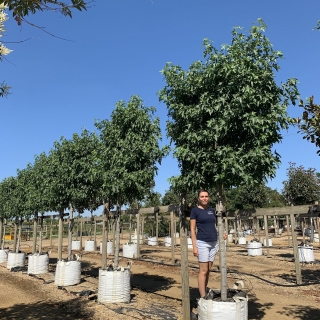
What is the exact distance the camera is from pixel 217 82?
492cm

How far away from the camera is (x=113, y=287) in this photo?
21.9 ft

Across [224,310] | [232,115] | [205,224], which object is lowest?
[224,310]

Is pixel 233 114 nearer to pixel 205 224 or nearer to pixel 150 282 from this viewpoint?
pixel 205 224

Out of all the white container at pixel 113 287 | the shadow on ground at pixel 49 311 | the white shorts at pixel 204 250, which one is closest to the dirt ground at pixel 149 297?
the shadow on ground at pixel 49 311

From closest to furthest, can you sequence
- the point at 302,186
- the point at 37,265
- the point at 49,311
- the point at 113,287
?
the point at 49,311
the point at 113,287
the point at 37,265
the point at 302,186

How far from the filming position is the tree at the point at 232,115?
4.58 metres

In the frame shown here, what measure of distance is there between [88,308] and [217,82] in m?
5.05

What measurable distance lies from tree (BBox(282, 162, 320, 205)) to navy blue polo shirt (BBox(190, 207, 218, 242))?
52.2 ft

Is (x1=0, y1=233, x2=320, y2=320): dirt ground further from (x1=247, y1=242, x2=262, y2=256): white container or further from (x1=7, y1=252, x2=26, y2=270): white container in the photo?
(x1=247, y1=242, x2=262, y2=256): white container

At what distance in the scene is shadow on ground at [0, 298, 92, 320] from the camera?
240 inches

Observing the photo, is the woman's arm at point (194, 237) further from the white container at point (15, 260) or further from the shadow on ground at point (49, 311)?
the white container at point (15, 260)

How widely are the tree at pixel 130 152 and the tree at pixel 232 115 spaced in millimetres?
2177

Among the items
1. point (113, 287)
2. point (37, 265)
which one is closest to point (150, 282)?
point (113, 287)

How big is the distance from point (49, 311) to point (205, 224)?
3936mm
